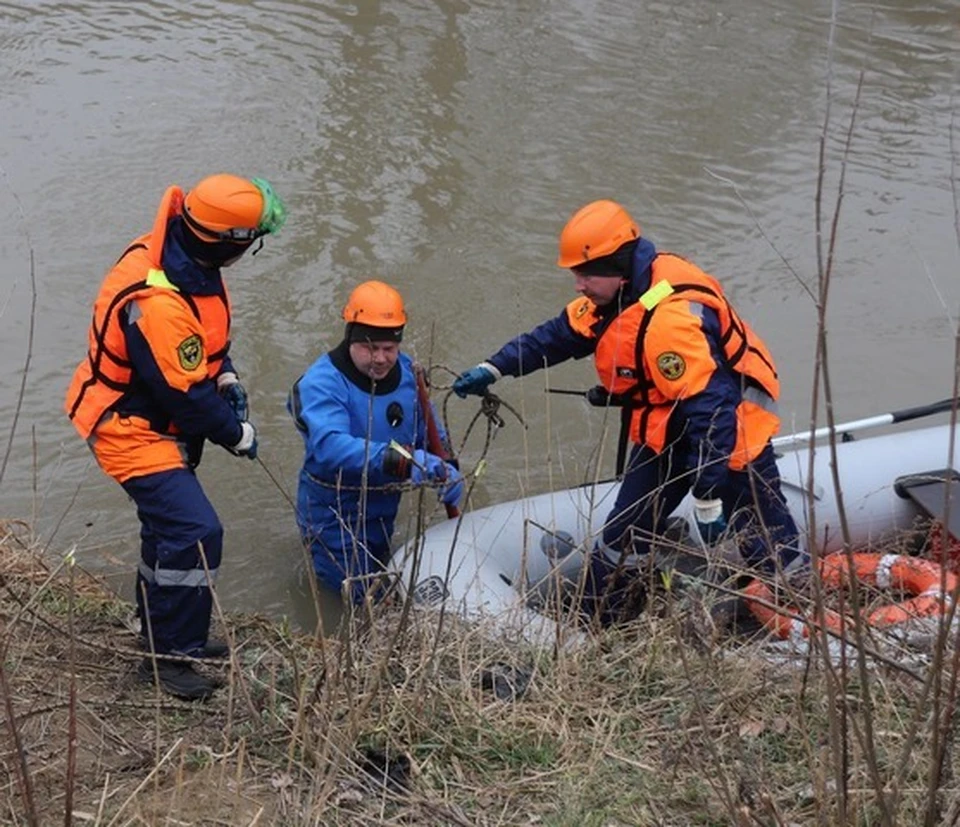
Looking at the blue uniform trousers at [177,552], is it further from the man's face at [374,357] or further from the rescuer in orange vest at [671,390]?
the rescuer in orange vest at [671,390]

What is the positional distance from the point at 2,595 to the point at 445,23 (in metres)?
9.11

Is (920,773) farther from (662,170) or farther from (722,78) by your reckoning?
(722,78)

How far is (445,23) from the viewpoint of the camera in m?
12.3

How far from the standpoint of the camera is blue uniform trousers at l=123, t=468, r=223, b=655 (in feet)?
14.1

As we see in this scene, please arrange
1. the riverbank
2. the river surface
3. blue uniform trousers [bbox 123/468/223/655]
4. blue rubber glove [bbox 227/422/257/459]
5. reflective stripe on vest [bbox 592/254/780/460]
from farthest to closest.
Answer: the river surface
reflective stripe on vest [bbox 592/254/780/460]
blue rubber glove [bbox 227/422/257/459]
blue uniform trousers [bbox 123/468/223/655]
the riverbank

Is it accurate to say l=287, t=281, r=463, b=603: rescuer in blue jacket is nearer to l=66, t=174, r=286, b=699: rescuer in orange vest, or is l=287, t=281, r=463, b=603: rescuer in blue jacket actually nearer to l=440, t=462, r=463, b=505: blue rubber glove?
l=440, t=462, r=463, b=505: blue rubber glove

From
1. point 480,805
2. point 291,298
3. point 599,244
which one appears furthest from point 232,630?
point 291,298

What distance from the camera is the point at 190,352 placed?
4164 mm

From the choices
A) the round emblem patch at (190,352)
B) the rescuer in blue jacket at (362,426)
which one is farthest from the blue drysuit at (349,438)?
the round emblem patch at (190,352)

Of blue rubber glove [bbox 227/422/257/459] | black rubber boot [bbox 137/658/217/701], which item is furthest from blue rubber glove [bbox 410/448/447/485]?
black rubber boot [bbox 137/658/217/701]

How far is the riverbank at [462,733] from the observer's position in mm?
3146

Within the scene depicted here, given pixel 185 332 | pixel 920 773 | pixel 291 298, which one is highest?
pixel 185 332

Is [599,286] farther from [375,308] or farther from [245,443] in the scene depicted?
[245,443]

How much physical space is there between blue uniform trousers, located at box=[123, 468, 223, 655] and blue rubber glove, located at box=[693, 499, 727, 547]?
1730 millimetres
